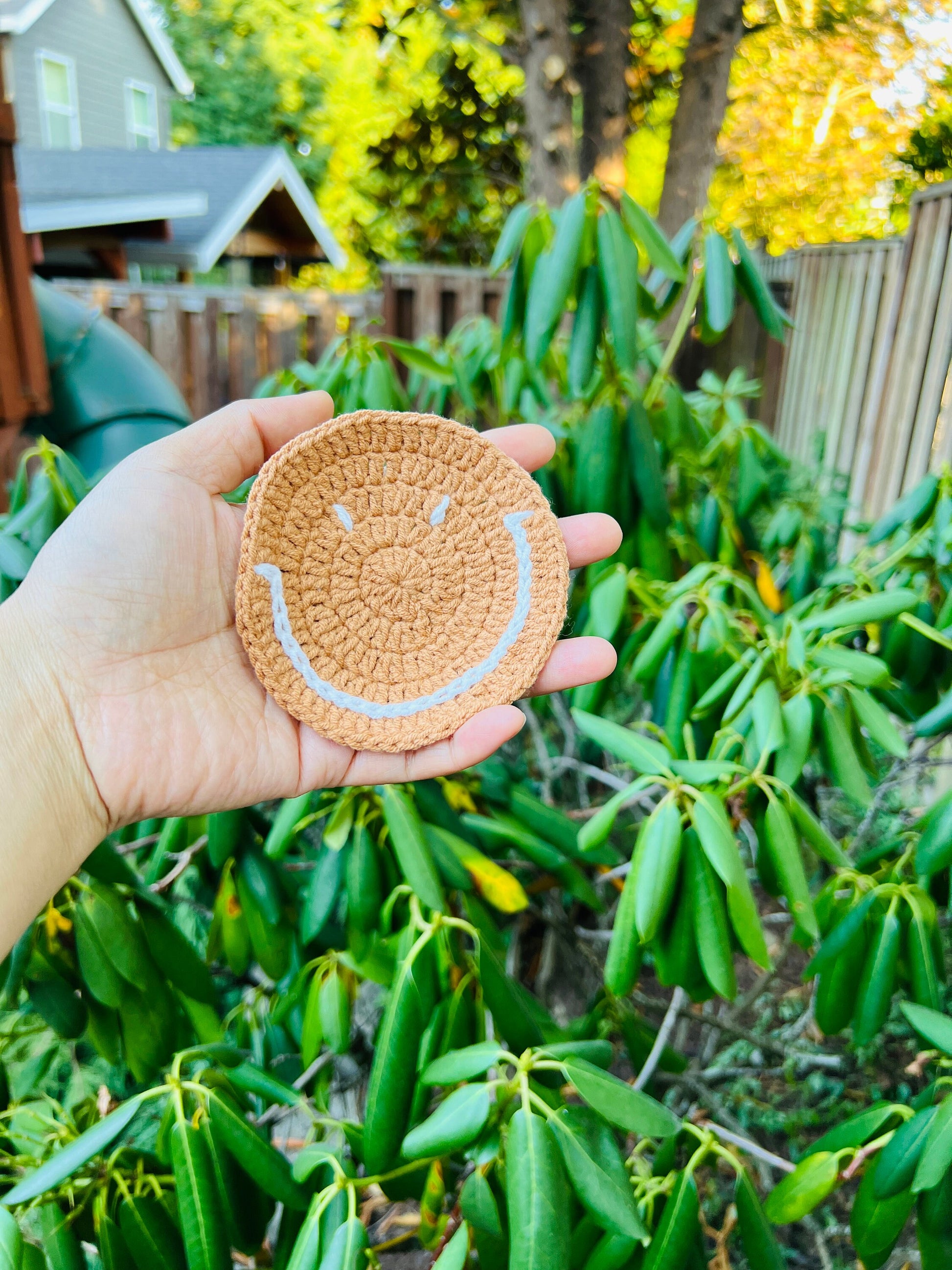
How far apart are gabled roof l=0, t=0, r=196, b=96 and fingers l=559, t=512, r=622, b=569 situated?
1276 centimetres

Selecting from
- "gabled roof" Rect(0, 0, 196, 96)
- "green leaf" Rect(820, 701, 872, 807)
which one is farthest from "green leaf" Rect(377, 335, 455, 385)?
"gabled roof" Rect(0, 0, 196, 96)

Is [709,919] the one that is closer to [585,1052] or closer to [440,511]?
[585,1052]

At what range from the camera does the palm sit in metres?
0.80

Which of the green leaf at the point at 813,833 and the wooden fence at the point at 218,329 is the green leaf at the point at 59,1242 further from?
the wooden fence at the point at 218,329

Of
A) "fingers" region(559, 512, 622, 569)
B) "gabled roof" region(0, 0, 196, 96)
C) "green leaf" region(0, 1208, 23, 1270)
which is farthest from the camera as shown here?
"gabled roof" region(0, 0, 196, 96)

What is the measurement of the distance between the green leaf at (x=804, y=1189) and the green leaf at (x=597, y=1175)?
189 mm

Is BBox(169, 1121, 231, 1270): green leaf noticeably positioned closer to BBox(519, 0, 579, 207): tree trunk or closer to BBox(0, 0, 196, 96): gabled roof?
BBox(519, 0, 579, 207): tree trunk

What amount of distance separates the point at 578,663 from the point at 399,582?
0.19 m

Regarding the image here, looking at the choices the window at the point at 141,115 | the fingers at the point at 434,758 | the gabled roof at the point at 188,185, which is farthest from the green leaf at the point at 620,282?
the window at the point at 141,115

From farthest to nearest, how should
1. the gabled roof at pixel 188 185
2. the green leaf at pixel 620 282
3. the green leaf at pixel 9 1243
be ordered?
1. the gabled roof at pixel 188 185
2. the green leaf at pixel 620 282
3. the green leaf at pixel 9 1243

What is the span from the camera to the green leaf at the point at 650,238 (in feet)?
3.85

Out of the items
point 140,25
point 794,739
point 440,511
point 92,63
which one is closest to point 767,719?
point 794,739

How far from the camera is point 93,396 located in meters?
1.92

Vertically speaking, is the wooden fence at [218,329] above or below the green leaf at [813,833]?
above
